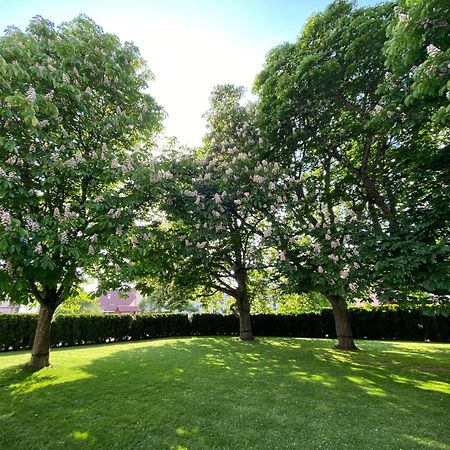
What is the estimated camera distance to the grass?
13.3 ft

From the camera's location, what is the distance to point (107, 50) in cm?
787

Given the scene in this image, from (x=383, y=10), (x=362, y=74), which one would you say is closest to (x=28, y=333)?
(x=362, y=74)

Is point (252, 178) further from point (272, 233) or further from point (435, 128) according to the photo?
point (435, 128)

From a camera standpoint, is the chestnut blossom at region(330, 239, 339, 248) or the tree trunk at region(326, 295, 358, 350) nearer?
the chestnut blossom at region(330, 239, 339, 248)

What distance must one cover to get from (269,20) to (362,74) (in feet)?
10.0

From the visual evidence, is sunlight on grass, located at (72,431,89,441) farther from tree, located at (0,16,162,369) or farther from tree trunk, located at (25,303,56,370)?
tree trunk, located at (25,303,56,370)

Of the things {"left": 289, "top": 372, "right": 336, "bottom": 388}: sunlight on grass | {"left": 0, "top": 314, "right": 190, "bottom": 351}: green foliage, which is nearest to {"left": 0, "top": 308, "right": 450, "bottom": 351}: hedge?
{"left": 0, "top": 314, "right": 190, "bottom": 351}: green foliage

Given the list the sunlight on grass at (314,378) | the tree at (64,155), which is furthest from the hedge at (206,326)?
the sunlight on grass at (314,378)

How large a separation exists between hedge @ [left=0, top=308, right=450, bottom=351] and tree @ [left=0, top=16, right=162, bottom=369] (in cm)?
605

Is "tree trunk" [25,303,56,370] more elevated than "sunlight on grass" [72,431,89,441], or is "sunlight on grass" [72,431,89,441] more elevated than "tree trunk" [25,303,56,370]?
"tree trunk" [25,303,56,370]

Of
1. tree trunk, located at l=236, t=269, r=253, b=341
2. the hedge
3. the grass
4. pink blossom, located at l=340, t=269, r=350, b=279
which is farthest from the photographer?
tree trunk, located at l=236, t=269, r=253, b=341

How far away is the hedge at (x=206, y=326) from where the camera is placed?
43.3 feet

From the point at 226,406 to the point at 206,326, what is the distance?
1568 centimetres

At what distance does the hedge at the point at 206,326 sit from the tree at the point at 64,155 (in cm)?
605
